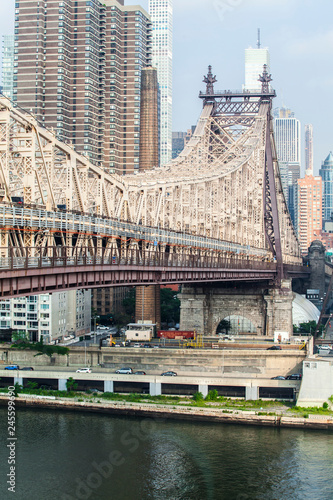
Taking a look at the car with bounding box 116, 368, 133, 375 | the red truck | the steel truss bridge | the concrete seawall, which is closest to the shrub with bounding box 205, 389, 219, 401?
the concrete seawall

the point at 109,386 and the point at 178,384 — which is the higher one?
the point at 178,384

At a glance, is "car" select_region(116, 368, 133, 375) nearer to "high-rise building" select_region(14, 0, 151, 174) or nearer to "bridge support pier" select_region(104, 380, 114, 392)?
"bridge support pier" select_region(104, 380, 114, 392)

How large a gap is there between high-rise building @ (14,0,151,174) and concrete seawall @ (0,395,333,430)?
67922 mm

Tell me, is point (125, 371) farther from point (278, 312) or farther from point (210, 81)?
point (210, 81)

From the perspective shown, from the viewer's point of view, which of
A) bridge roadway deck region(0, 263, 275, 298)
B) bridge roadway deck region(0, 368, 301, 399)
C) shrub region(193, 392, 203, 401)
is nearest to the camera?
bridge roadway deck region(0, 263, 275, 298)

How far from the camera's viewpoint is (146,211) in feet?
157

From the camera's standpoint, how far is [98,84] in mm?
119062

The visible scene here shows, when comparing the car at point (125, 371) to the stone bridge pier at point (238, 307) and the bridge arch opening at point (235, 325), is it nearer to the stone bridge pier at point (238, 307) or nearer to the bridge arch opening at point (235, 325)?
the stone bridge pier at point (238, 307)

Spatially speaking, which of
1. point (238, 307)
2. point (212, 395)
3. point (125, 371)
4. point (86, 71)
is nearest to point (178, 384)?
point (212, 395)

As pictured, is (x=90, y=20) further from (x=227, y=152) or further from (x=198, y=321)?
(x=198, y=321)

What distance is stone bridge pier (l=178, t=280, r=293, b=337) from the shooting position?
74.6 meters

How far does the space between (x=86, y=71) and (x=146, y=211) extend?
2919 inches

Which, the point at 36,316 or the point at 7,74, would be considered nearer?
the point at 36,316

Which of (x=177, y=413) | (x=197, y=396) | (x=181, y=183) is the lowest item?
(x=177, y=413)
